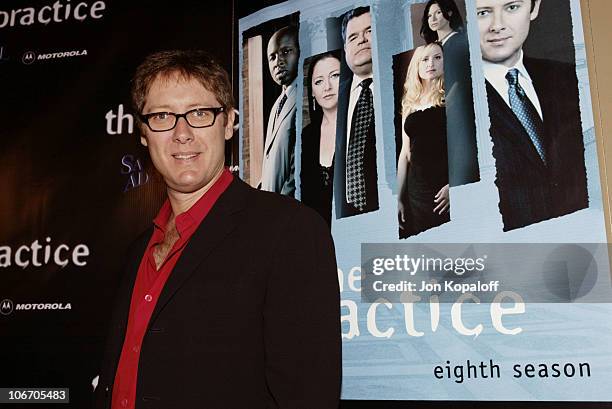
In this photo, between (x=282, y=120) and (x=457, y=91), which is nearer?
(x=457, y=91)

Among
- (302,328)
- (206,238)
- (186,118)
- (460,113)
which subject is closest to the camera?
(302,328)

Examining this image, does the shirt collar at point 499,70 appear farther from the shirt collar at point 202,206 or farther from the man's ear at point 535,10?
the shirt collar at point 202,206

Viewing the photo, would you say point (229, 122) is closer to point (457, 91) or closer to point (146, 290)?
point (146, 290)

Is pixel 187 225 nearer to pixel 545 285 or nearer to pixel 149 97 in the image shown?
pixel 149 97

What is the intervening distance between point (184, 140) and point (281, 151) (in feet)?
3.14

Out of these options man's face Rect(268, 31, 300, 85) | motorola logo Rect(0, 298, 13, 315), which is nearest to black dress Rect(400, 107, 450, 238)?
man's face Rect(268, 31, 300, 85)

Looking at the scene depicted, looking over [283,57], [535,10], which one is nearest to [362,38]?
[283,57]

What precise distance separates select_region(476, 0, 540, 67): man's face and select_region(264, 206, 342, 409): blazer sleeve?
1.15 meters

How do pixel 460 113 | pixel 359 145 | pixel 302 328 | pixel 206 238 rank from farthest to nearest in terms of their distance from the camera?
pixel 359 145
pixel 460 113
pixel 206 238
pixel 302 328

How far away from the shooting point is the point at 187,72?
1153 millimetres

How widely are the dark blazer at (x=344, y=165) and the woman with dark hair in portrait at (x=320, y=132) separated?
19mm

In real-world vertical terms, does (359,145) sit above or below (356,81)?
below

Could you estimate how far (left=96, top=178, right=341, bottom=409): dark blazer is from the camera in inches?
36.4

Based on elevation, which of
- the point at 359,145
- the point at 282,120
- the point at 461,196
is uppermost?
the point at 282,120
